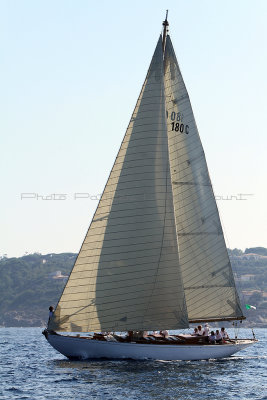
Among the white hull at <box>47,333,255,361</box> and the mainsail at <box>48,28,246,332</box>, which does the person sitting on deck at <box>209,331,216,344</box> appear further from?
the white hull at <box>47,333,255,361</box>

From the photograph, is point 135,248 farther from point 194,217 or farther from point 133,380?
point 133,380

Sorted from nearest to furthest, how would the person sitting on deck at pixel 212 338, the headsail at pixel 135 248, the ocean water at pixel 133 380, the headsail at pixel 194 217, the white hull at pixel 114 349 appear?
the ocean water at pixel 133 380
the headsail at pixel 135 248
the white hull at pixel 114 349
the headsail at pixel 194 217
the person sitting on deck at pixel 212 338

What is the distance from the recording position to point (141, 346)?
40.4 metres

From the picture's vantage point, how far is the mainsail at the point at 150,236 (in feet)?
129

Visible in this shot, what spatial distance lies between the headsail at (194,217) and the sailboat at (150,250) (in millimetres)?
58

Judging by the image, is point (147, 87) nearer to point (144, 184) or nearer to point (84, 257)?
point (144, 184)

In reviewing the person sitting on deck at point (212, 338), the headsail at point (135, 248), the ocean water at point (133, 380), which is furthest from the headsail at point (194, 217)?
the ocean water at point (133, 380)

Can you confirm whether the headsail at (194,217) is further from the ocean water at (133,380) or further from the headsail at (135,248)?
the ocean water at (133,380)

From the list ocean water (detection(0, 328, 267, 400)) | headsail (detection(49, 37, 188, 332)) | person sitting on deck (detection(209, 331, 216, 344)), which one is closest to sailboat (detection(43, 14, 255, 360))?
headsail (detection(49, 37, 188, 332))

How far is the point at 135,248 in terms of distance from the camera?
3959 cm

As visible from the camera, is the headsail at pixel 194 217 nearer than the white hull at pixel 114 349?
No

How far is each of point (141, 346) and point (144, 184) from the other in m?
8.60

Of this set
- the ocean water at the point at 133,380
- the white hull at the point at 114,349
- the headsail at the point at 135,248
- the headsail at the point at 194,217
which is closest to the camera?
the ocean water at the point at 133,380

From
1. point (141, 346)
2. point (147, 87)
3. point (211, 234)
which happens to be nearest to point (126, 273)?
point (141, 346)
